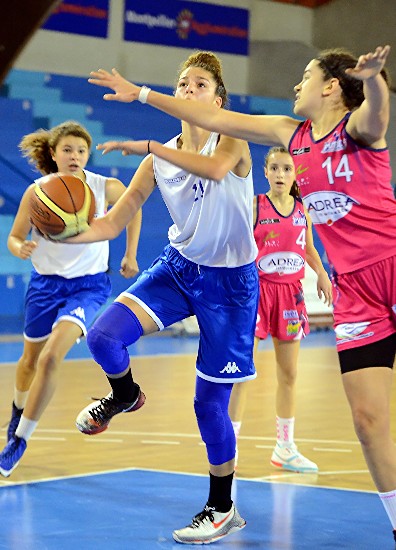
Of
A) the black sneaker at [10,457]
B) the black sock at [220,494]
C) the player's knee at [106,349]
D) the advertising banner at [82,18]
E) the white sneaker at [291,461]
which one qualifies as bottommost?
the white sneaker at [291,461]

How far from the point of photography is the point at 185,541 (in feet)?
12.8

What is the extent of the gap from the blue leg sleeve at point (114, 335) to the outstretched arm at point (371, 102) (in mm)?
1328

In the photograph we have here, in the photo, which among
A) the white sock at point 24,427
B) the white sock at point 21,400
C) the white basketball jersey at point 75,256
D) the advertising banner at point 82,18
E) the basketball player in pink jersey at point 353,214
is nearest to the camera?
the basketball player in pink jersey at point 353,214

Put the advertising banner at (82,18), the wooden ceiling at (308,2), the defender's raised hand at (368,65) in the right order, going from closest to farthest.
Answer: the defender's raised hand at (368,65) < the advertising banner at (82,18) < the wooden ceiling at (308,2)

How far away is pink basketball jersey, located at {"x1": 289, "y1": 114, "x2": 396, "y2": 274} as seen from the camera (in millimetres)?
3340

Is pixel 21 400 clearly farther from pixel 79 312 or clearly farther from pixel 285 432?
pixel 285 432

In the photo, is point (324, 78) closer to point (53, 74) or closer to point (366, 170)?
point (366, 170)

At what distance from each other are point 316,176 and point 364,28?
18.2 m

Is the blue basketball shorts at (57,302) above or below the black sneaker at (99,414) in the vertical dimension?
above

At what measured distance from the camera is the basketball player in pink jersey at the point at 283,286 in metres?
5.70

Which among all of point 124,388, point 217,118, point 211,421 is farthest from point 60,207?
point 211,421

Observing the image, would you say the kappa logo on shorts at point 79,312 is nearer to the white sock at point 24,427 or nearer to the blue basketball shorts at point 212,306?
the white sock at point 24,427

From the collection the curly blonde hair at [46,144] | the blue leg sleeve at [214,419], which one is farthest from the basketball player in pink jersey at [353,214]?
the curly blonde hair at [46,144]

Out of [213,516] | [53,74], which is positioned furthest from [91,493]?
[53,74]
